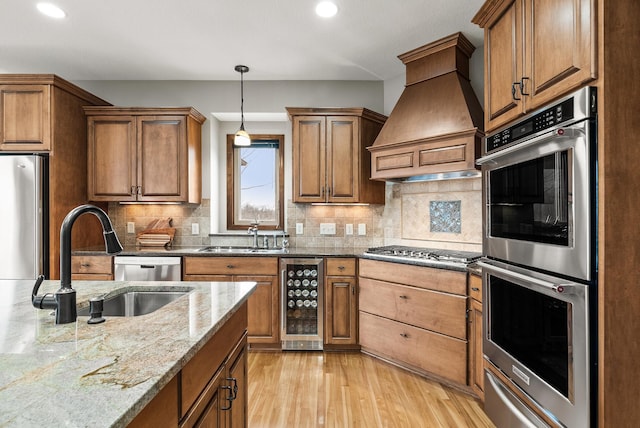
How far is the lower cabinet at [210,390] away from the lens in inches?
34.5

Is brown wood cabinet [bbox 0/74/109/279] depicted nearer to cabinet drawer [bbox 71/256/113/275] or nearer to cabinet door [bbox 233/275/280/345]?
cabinet drawer [bbox 71/256/113/275]

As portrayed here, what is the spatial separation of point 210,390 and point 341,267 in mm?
2096

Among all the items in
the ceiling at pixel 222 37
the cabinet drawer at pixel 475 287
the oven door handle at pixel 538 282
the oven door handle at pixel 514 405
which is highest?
the ceiling at pixel 222 37

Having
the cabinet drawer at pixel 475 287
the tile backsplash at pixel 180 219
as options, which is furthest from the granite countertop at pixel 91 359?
the tile backsplash at pixel 180 219

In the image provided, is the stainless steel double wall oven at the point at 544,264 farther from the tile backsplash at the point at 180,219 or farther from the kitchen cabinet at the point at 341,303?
the tile backsplash at the point at 180,219

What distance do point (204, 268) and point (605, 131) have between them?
118 inches

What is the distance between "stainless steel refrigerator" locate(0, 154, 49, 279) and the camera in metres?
3.01

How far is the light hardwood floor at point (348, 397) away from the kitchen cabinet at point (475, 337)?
136 millimetres

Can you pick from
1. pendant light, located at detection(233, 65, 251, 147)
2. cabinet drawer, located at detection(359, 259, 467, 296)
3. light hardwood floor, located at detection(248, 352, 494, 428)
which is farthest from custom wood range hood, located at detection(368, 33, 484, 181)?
light hardwood floor, located at detection(248, 352, 494, 428)

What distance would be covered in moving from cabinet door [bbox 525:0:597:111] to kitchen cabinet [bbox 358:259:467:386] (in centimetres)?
137

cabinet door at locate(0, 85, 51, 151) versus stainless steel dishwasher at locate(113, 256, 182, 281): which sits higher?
cabinet door at locate(0, 85, 51, 151)

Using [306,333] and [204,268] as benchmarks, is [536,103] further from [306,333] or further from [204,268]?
[204,268]

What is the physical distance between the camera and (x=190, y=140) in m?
3.57

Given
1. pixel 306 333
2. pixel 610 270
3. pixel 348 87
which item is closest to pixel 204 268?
pixel 306 333
